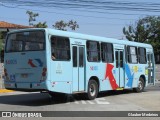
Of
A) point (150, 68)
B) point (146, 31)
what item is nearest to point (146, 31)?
point (146, 31)

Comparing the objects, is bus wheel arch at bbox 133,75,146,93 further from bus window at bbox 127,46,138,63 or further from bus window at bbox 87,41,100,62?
bus window at bbox 87,41,100,62

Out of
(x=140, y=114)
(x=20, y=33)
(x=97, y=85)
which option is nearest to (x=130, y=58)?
(x=97, y=85)

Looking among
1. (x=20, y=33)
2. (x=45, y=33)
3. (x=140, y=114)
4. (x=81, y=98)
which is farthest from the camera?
(x=81, y=98)

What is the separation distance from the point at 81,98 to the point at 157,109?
4901 mm

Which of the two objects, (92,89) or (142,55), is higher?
(142,55)

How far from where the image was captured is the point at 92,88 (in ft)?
64.3

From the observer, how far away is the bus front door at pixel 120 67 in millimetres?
21922

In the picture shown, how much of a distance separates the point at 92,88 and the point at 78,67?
5.23ft

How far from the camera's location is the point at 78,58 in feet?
60.6

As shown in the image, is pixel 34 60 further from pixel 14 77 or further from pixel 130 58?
pixel 130 58

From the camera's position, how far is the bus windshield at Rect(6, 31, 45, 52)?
56.0 ft

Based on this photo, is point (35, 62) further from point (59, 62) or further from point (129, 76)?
point (129, 76)

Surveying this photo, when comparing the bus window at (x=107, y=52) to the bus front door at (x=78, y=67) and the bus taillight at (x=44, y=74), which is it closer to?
the bus front door at (x=78, y=67)

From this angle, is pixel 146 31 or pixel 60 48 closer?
pixel 60 48
